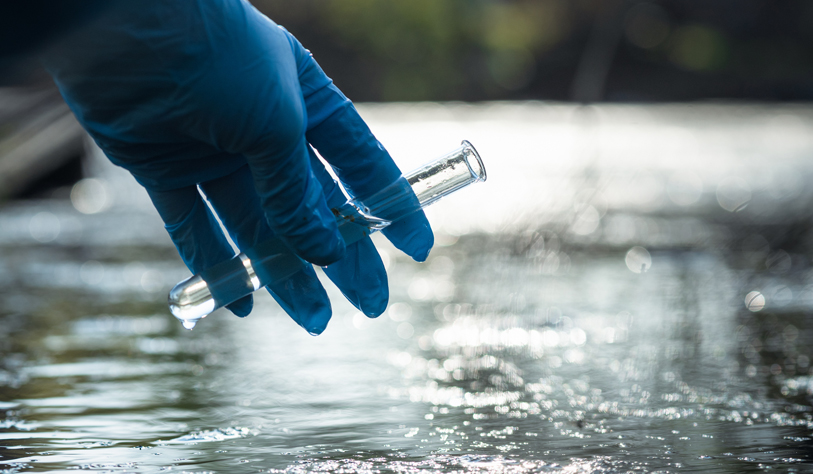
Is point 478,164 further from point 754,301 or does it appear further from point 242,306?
point 754,301

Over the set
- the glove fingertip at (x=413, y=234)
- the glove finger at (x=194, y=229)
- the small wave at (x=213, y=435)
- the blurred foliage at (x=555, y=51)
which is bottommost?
the small wave at (x=213, y=435)

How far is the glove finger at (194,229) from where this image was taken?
186 centimetres

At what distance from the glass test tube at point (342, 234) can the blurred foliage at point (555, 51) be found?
1792cm

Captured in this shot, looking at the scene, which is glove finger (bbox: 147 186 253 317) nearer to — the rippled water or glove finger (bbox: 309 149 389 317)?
glove finger (bbox: 309 149 389 317)

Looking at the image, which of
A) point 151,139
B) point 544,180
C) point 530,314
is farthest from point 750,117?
point 151,139

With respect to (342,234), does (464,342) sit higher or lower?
lower

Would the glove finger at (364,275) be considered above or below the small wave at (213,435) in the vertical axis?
above

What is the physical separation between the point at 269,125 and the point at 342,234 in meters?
0.41

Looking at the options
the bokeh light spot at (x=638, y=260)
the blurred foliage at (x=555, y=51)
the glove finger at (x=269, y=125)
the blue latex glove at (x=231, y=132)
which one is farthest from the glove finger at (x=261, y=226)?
the blurred foliage at (x=555, y=51)

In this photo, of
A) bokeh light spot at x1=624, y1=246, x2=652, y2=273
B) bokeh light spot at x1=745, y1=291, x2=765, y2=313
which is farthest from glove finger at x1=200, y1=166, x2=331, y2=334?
bokeh light spot at x1=624, y1=246, x2=652, y2=273

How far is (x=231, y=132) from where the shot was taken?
1505 millimetres

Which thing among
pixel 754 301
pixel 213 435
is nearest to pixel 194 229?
pixel 213 435

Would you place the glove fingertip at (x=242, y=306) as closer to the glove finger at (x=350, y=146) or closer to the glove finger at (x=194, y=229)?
the glove finger at (x=194, y=229)

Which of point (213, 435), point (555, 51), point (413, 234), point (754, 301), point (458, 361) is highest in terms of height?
point (555, 51)
